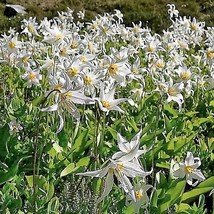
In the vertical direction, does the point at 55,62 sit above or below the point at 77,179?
above

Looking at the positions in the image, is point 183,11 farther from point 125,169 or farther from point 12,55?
point 125,169

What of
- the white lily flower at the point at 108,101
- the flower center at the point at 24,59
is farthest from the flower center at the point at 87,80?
the flower center at the point at 24,59

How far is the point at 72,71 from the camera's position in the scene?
111 inches

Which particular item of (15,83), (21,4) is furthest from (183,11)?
(15,83)

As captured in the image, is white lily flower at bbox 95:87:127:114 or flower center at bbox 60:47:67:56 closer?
white lily flower at bbox 95:87:127:114

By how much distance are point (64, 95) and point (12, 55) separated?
1992 millimetres

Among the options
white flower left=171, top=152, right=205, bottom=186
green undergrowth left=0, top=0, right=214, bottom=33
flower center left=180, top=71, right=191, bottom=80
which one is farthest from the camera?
green undergrowth left=0, top=0, right=214, bottom=33

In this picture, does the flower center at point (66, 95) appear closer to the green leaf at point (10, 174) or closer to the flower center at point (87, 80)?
the green leaf at point (10, 174)

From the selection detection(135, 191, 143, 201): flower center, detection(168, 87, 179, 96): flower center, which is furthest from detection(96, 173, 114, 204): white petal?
detection(168, 87, 179, 96): flower center

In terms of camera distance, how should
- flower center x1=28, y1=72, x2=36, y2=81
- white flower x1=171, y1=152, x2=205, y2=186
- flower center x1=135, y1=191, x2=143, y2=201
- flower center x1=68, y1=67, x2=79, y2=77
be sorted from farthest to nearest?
flower center x1=28, y1=72, x2=36, y2=81
flower center x1=68, y1=67, x2=79, y2=77
white flower x1=171, y1=152, x2=205, y2=186
flower center x1=135, y1=191, x2=143, y2=201

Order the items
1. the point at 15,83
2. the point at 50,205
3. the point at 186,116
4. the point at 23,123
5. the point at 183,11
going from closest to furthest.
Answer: the point at 50,205 < the point at 23,123 < the point at 186,116 < the point at 15,83 < the point at 183,11

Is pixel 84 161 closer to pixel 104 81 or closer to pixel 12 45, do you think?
pixel 104 81

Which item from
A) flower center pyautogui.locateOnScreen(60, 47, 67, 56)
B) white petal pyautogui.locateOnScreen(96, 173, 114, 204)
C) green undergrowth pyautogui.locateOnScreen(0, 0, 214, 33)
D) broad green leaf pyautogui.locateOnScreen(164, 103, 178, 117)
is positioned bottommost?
green undergrowth pyautogui.locateOnScreen(0, 0, 214, 33)

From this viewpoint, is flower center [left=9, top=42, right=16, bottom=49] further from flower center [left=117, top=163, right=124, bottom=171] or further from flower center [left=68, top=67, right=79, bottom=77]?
flower center [left=117, top=163, right=124, bottom=171]
